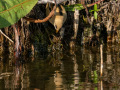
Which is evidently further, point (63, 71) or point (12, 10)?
point (63, 71)

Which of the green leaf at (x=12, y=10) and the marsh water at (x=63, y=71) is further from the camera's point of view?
the green leaf at (x=12, y=10)

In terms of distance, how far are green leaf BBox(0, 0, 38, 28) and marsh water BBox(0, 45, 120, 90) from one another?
0.76 meters

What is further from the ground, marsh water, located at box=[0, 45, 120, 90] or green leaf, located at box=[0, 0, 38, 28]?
green leaf, located at box=[0, 0, 38, 28]

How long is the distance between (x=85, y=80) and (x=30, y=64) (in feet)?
4.42

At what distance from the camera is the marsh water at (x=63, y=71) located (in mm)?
3607

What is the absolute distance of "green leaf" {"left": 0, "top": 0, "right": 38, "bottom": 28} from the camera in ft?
13.0

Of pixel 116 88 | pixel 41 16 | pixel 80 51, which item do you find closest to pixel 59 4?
pixel 41 16

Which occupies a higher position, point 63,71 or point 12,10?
point 12,10

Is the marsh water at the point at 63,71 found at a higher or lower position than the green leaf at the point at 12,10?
lower

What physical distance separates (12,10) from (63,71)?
1137 mm

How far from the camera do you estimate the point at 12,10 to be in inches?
160

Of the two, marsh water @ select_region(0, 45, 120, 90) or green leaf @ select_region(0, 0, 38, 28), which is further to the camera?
green leaf @ select_region(0, 0, 38, 28)

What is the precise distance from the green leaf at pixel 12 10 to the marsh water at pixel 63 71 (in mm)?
760

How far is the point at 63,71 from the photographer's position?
14.3ft
